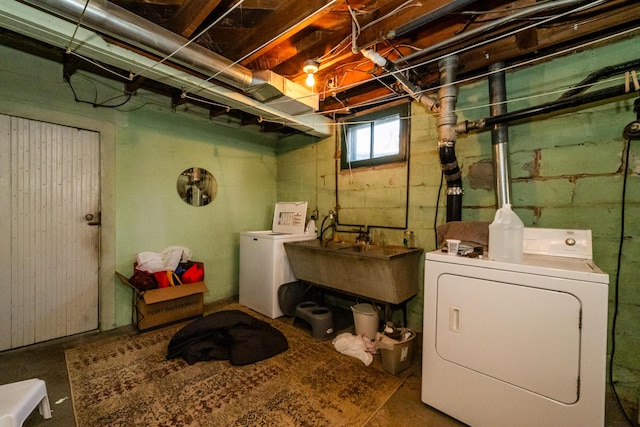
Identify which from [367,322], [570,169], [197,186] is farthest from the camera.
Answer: [197,186]

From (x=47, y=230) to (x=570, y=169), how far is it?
164 inches

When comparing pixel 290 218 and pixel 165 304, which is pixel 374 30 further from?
pixel 165 304

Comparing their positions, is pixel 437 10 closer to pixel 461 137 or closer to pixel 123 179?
pixel 461 137

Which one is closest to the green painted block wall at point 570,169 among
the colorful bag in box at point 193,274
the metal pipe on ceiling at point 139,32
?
the metal pipe on ceiling at point 139,32


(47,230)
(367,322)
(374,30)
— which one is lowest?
(367,322)

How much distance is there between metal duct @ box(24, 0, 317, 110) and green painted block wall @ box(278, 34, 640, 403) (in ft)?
5.53

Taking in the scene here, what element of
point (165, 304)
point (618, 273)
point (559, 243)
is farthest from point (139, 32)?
point (618, 273)

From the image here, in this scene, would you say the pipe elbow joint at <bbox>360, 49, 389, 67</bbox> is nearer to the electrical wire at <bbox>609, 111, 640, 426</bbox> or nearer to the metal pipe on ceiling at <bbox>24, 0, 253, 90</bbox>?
the metal pipe on ceiling at <bbox>24, 0, 253, 90</bbox>

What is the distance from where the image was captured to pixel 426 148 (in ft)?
8.04

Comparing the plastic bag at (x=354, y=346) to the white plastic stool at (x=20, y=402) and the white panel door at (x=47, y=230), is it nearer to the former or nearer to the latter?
the white plastic stool at (x=20, y=402)

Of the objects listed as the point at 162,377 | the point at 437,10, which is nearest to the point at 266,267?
the point at 162,377

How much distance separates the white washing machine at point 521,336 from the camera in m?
1.14

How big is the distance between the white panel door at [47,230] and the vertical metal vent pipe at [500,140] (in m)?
3.50

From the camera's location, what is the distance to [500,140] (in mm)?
1901
